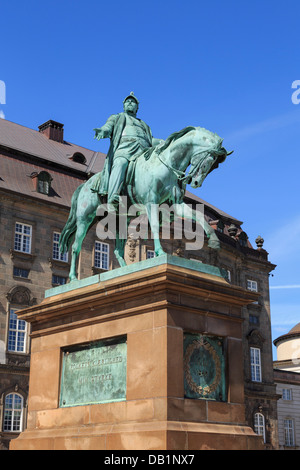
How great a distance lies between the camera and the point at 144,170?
1175cm

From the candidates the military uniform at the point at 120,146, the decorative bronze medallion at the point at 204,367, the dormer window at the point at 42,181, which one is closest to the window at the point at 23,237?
the dormer window at the point at 42,181

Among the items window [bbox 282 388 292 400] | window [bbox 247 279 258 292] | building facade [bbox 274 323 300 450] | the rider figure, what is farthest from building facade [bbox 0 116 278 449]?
the rider figure

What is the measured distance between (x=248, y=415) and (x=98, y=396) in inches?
1474

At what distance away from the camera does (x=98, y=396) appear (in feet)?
34.4

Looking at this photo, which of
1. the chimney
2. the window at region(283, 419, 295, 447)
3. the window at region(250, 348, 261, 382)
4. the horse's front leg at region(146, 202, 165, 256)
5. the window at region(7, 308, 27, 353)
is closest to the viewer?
the horse's front leg at region(146, 202, 165, 256)

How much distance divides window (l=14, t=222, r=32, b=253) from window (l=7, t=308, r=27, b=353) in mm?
3533

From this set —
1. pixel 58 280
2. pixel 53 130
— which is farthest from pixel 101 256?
pixel 53 130

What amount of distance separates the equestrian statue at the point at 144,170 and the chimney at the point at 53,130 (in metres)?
33.7

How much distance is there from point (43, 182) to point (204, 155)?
28021 millimetres

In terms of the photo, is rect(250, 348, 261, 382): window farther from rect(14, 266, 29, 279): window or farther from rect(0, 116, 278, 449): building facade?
rect(14, 266, 29, 279): window

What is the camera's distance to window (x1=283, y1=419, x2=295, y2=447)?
52888 millimetres

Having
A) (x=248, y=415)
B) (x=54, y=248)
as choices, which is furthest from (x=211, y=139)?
(x=248, y=415)

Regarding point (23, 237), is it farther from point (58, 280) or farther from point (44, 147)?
point (44, 147)
